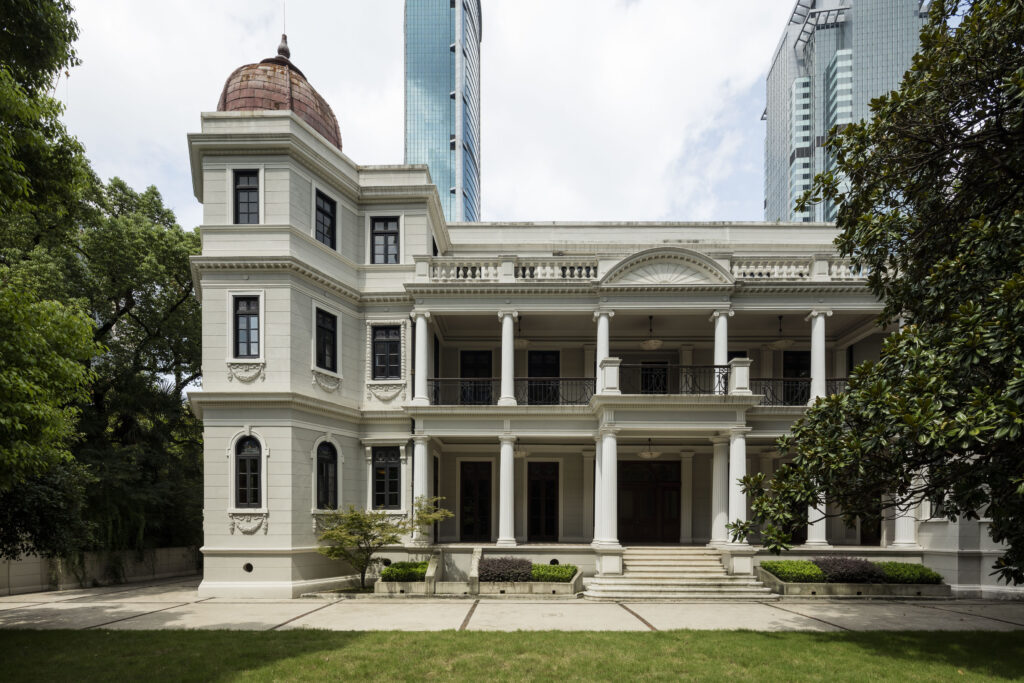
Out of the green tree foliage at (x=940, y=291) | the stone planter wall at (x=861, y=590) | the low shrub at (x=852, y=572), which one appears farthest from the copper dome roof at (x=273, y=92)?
the low shrub at (x=852, y=572)

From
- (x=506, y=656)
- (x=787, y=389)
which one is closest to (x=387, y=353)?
(x=506, y=656)

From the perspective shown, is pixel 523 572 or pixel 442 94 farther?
pixel 442 94

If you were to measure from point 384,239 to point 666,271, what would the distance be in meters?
8.45

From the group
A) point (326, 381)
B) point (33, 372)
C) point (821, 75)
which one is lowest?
point (326, 381)

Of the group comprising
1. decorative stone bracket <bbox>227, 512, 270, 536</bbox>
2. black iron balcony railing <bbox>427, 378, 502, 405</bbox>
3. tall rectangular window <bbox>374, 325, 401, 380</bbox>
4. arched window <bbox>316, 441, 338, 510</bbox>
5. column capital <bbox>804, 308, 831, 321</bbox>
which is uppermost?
column capital <bbox>804, 308, 831, 321</bbox>

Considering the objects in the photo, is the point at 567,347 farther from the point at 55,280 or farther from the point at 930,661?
the point at 55,280

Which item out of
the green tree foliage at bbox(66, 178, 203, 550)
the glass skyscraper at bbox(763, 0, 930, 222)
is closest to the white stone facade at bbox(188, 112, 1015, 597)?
the green tree foliage at bbox(66, 178, 203, 550)

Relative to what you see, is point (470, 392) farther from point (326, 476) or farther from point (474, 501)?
point (326, 476)

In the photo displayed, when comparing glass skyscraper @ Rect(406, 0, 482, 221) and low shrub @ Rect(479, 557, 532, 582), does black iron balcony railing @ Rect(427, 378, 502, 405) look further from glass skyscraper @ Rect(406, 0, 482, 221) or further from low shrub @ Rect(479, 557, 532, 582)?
glass skyscraper @ Rect(406, 0, 482, 221)

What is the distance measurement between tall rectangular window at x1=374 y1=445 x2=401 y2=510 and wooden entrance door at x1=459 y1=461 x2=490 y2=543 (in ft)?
9.65

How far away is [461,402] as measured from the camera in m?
20.3

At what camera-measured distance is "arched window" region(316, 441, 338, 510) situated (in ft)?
55.1

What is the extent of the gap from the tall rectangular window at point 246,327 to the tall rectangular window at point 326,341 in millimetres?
1596

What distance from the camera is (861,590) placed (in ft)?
50.6
